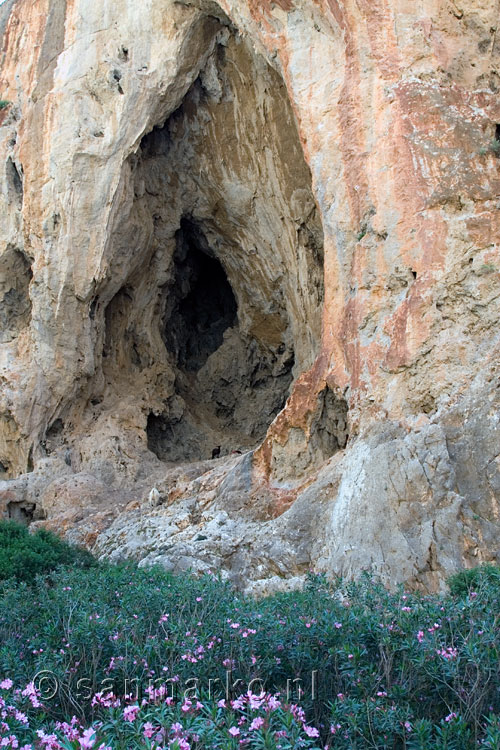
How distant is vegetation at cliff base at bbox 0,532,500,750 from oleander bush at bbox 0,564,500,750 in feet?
0.04

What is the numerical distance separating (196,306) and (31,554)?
10586 millimetres

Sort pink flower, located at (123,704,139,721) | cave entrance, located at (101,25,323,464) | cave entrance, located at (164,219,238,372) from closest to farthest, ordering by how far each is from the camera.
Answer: pink flower, located at (123,704,139,721)
cave entrance, located at (101,25,323,464)
cave entrance, located at (164,219,238,372)

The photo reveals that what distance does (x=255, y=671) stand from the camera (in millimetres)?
4891

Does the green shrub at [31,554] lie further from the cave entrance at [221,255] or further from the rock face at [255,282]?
the cave entrance at [221,255]

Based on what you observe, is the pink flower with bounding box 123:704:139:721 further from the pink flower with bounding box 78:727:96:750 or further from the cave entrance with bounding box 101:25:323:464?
the cave entrance with bounding box 101:25:323:464

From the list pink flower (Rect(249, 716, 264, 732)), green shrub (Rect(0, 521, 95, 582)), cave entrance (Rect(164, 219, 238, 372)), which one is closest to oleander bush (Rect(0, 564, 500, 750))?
pink flower (Rect(249, 716, 264, 732))

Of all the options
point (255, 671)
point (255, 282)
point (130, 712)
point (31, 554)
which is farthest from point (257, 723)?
point (255, 282)

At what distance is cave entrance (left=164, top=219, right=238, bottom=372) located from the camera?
58.5 ft

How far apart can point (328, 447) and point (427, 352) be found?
234cm

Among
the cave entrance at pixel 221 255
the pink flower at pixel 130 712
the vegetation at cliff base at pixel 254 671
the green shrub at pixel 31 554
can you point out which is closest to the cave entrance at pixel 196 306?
the cave entrance at pixel 221 255

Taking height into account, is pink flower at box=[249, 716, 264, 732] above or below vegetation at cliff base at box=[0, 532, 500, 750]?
above

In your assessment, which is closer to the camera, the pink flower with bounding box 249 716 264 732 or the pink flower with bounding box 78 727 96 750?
the pink flower with bounding box 78 727 96 750

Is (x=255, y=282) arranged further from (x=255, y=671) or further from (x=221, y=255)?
(x=255, y=671)

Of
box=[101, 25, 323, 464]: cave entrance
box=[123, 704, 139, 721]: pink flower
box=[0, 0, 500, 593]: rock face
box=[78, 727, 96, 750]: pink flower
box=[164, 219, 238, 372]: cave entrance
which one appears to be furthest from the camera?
box=[164, 219, 238, 372]: cave entrance
